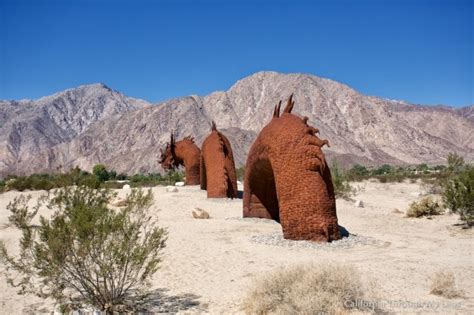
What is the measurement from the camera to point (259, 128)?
288 ft

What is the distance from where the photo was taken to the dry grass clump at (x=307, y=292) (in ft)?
18.7

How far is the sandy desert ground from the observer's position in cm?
665

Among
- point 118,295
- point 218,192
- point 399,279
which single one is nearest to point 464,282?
point 399,279

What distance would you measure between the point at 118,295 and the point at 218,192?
13.0 metres

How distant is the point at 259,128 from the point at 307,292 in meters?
82.4

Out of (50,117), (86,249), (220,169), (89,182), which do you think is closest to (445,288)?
(86,249)

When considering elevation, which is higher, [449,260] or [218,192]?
[218,192]

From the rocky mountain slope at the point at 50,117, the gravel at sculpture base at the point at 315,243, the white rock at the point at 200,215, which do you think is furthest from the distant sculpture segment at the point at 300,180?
the rocky mountain slope at the point at 50,117

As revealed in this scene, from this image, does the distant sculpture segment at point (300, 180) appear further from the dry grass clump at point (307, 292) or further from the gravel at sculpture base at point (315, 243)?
the dry grass clump at point (307, 292)

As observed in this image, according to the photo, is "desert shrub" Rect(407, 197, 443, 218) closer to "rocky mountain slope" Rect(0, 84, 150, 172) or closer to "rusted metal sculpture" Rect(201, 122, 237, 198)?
"rusted metal sculpture" Rect(201, 122, 237, 198)

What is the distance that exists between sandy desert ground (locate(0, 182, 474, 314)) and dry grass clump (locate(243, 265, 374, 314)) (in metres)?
0.47

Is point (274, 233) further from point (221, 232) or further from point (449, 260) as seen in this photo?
point (449, 260)

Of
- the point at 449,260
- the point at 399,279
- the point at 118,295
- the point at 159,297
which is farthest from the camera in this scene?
the point at 449,260

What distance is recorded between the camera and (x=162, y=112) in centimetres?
9325
